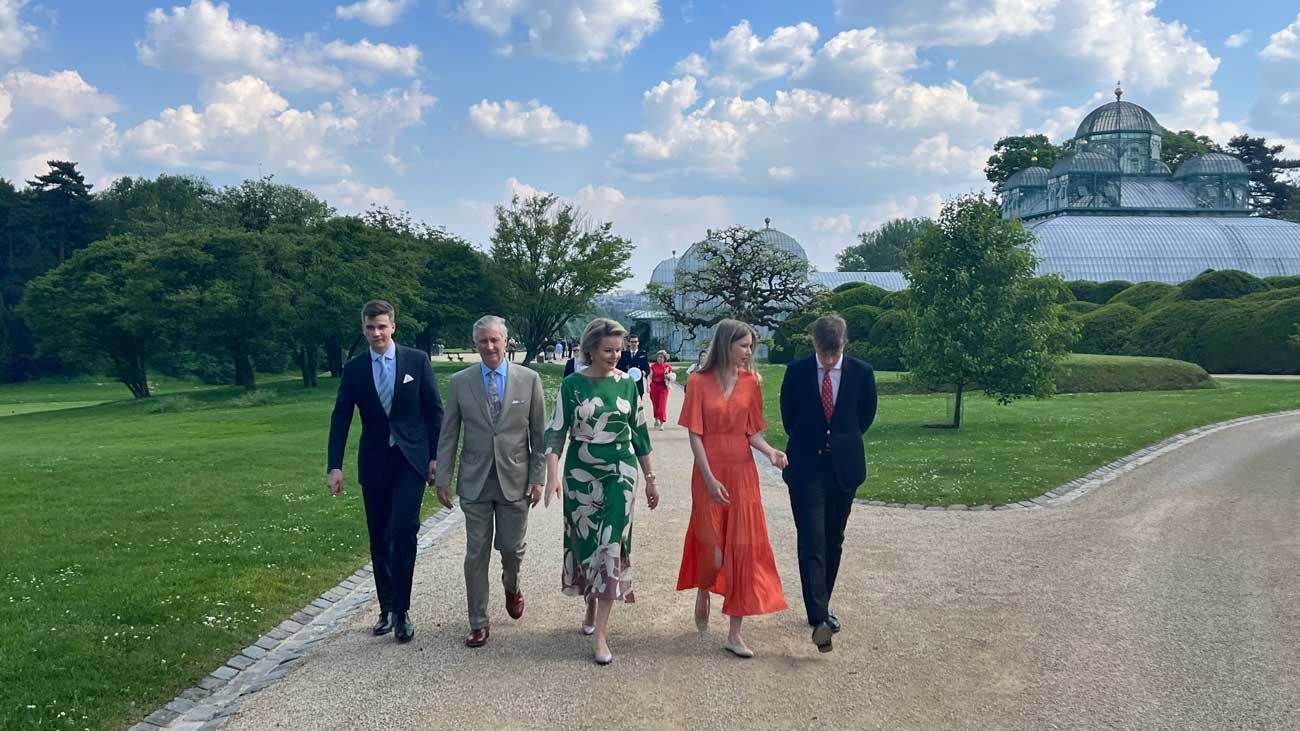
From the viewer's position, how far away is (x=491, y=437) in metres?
5.71

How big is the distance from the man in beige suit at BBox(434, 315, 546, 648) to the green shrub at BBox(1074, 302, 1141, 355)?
35510 mm

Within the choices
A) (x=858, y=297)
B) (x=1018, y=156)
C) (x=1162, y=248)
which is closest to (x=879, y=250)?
(x=1018, y=156)

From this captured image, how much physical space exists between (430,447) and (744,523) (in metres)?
2.08

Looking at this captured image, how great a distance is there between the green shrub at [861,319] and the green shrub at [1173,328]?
9.90 meters

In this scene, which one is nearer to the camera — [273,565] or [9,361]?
[273,565]

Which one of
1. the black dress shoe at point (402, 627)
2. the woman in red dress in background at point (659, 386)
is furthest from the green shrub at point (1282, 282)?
the black dress shoe at point (402, 627)

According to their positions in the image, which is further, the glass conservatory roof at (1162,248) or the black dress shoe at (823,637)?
the glass conservatory roof at (1162,248)

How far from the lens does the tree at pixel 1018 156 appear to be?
82.4 meters

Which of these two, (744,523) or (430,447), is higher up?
(430,447)

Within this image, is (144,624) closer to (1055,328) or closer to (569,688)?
(569,688)

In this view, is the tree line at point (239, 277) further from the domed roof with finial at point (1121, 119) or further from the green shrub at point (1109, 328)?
the domed roof with finial at point (1121, 119)

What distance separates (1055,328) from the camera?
18.1 meters

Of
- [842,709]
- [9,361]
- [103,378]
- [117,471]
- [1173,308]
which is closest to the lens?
[842,709]

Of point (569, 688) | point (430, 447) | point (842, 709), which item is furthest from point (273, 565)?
point (842, 709)
